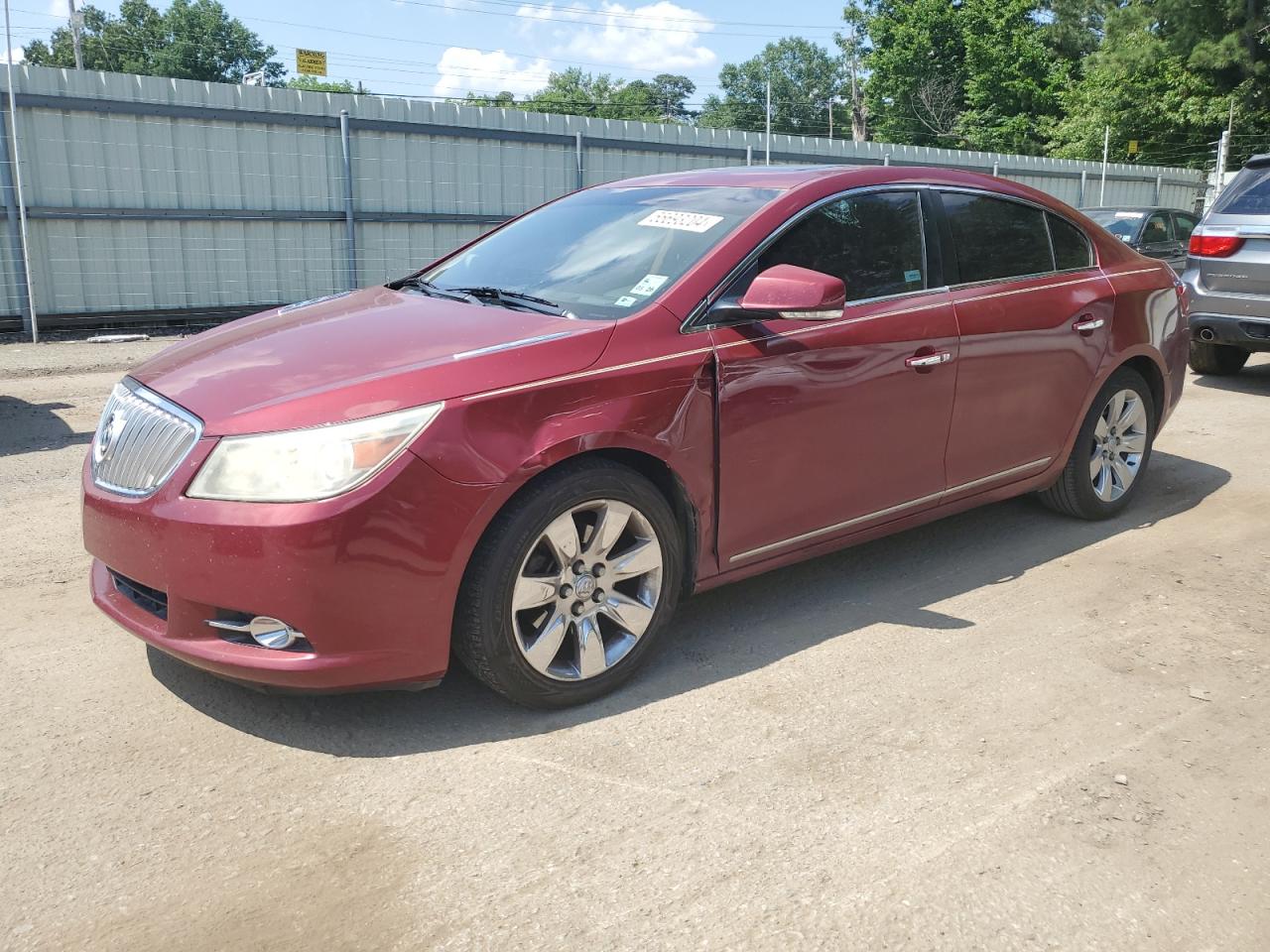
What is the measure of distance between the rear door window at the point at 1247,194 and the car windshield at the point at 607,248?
19.9ft

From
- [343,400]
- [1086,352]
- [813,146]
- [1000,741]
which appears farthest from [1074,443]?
[813,146]

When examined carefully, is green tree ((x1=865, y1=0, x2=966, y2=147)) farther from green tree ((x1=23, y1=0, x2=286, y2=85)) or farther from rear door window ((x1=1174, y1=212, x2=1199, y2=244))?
green tree ((x1=23, y1=0, x2=286, y2=85))

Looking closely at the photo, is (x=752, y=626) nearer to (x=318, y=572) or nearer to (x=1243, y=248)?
(x=318, y=572)

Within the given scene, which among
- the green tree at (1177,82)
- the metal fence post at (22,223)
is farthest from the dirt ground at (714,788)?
the green tree at (1177,82)

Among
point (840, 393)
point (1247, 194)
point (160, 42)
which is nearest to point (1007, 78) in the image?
point (1247, 194)

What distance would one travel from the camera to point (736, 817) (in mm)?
2787

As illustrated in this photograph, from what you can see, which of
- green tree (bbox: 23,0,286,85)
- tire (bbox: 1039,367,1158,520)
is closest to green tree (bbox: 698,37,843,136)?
green tree (bbox: 23,0,286,85)

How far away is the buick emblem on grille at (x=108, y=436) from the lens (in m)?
3.30

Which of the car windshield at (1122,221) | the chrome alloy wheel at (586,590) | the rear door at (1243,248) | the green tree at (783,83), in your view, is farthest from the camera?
the green tree at (783,83)

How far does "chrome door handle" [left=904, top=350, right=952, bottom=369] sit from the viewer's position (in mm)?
4109

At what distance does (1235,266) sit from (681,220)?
617 cm

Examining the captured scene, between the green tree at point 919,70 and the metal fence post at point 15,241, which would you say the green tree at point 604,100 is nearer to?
the green tree at point 919,70

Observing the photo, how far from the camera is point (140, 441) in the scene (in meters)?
3.17

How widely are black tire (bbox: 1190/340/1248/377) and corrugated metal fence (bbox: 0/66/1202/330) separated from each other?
894 cm
